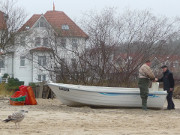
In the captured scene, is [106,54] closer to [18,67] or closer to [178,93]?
[178,93]

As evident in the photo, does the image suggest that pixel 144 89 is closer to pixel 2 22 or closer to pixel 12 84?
pixel 2 22

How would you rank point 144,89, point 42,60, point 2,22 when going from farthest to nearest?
1. point 42,60
2. point 2,22
3. point 144,89

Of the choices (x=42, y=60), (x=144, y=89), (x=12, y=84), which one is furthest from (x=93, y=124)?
(x=12, y=84)

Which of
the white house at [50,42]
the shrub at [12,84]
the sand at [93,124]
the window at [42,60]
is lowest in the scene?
the sand at [93,124]

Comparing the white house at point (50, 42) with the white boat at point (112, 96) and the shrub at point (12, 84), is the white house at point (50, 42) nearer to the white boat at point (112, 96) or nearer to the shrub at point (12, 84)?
the shrub at point (12, 84)

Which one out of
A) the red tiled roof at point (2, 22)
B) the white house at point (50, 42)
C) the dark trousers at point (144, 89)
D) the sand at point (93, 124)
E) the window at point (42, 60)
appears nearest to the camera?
the sand at point (93, 124)

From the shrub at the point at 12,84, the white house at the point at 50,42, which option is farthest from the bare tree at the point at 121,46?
the shrub at the point at 12,84

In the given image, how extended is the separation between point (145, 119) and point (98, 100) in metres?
3.62

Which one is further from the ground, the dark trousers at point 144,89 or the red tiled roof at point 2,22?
the red tiled roof at point 2,22

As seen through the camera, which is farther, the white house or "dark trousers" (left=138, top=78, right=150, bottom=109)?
the white house

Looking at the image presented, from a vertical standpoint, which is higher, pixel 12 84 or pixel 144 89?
pixel 144 89

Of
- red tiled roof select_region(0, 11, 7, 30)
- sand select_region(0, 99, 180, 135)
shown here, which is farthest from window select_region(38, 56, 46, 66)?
sand select_region(0, 99, 180, 135)

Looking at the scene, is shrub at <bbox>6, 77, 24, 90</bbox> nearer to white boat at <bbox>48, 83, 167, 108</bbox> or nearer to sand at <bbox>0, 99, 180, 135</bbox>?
white boat at <bbox>48, 83, 167, 108</bbox>

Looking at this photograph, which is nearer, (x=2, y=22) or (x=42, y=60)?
(x=2, y=22)
